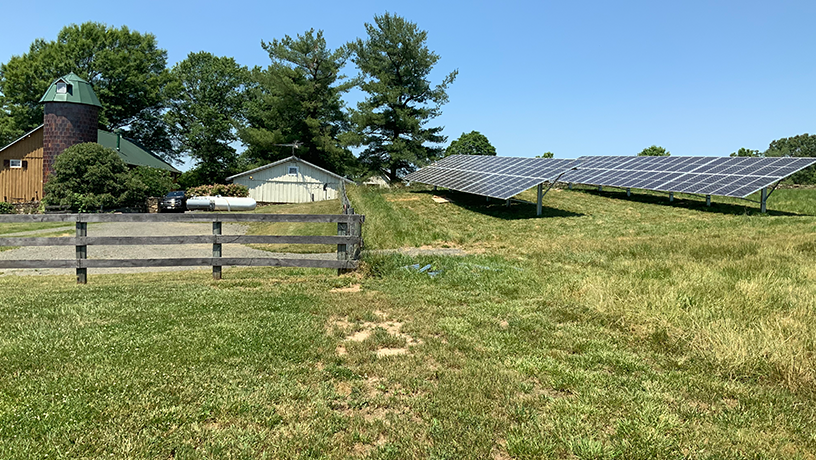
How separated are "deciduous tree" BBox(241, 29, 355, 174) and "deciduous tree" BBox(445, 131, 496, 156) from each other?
138 feet

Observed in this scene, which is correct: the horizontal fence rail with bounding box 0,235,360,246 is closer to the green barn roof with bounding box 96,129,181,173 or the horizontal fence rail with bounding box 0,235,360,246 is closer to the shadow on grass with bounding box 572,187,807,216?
the shadow on grass with bounding box 572,187,807,216

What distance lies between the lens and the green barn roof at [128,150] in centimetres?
3978

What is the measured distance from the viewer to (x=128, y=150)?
143 ft

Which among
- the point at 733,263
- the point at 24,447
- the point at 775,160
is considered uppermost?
the point at 775,160

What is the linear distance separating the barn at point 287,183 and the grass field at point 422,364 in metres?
33.4

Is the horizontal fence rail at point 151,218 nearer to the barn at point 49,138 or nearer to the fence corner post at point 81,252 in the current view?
the fence corner post at point 81,252

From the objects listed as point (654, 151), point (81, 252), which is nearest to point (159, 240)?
point (81, 252)

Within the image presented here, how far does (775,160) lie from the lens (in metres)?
23.5

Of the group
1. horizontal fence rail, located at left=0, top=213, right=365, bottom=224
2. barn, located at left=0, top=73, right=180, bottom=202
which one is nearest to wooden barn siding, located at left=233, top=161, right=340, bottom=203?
barn, located at left=0, top=73, right=180, bottom=202

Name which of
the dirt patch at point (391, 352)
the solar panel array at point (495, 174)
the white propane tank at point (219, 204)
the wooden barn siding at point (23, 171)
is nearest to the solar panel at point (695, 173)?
the solar panel array at point (495, 174)

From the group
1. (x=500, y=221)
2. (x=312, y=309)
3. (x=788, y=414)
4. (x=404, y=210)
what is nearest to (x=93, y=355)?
(x=312, y=309)

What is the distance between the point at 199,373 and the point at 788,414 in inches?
185

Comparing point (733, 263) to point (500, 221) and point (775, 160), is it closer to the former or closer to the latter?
point (500, 221)

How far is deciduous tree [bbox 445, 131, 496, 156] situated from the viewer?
87750mm
